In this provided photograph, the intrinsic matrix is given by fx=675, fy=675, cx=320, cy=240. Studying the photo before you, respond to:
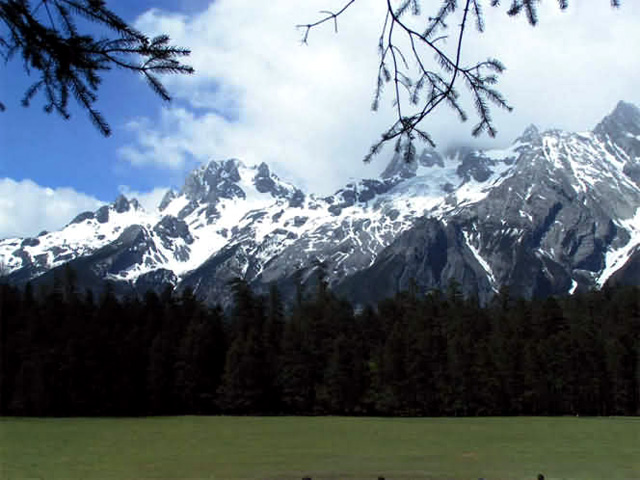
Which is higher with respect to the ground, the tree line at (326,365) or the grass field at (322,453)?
the tree line at (326,365)

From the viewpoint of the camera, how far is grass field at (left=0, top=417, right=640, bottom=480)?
25.0m

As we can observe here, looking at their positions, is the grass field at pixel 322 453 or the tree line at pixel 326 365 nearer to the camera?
the grass field at pixel 322 453

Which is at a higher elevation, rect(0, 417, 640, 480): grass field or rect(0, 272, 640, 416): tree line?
rect(0, 272, 640, 416): tree line

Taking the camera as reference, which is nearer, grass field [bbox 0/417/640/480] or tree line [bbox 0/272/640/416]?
grass field [bbox 0/417/640/480]

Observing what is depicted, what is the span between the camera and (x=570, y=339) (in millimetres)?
79188

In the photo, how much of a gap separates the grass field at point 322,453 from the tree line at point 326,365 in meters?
23.6

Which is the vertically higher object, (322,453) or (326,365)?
(326,365)

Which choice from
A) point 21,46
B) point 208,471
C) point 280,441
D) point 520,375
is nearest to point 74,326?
point 280,441

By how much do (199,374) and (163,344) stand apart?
5.68 metres

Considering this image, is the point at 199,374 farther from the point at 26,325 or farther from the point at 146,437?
the point at 146,437

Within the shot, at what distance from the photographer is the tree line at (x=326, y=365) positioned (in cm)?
7481

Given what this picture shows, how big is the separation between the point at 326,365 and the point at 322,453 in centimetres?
4953

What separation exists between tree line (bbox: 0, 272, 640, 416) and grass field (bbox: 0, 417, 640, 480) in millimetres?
23598

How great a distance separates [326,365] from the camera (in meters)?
81.9
